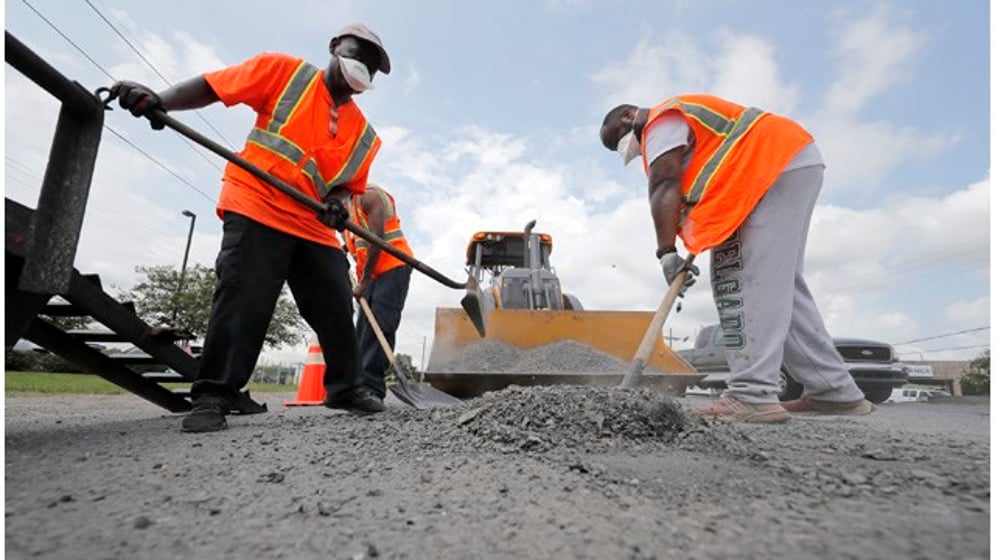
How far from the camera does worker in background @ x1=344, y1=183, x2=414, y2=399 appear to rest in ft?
13.4

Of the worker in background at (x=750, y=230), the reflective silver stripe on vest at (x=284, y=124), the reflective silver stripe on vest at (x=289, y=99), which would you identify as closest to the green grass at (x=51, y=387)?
the reflective silver stripe on vest at (x=284, y=124)

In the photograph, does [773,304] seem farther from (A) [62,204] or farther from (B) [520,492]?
(A) [62,204]

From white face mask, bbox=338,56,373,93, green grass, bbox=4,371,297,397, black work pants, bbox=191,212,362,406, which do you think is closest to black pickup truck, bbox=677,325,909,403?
white face mask, bbox=338,56,373,93

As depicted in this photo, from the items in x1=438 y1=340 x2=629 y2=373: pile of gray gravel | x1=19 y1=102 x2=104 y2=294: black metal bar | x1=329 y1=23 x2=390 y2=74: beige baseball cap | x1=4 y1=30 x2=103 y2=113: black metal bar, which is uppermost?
x1=329 y1=23 x2=390 y2=74: beige baseball cap

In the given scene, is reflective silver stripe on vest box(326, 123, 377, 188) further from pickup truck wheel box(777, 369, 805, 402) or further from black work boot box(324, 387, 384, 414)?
pickup truck wheel box(777, 369, 805, 402)

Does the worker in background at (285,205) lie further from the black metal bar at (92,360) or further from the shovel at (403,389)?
the shovel at (403,389)

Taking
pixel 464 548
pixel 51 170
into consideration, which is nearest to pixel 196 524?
pixel 464 548

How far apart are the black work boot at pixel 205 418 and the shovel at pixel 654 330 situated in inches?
73.9

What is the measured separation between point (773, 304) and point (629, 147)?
1243 millimetres

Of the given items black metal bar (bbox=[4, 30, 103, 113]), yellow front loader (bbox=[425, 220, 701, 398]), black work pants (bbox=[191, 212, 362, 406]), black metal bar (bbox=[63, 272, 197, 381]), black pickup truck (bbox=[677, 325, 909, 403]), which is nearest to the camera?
black metal bar (bbox=[4, 30, 103, 113])

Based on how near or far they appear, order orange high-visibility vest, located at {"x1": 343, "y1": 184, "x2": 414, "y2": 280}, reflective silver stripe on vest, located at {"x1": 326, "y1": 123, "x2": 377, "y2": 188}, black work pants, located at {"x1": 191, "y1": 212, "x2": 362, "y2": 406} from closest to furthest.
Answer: black work pants, located at {"x1": 191, "y1": 212, "x2": 362, "y2": 406} → reflective silver stripe on vest, located at {"x1": 326, "y1": 123, "x2": 377, "y2": 188} → orange high-visibility vest, located at {"x1": 343, "y1": 184, "x2": 414, "y2": 280}

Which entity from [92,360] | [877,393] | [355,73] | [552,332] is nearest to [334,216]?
[355,73]

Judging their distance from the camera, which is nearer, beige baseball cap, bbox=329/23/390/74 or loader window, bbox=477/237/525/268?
beige baseball cap, bbox=329/23/390/74

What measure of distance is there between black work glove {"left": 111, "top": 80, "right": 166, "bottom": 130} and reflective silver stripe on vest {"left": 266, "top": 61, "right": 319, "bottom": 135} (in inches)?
18.4
